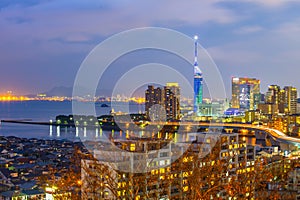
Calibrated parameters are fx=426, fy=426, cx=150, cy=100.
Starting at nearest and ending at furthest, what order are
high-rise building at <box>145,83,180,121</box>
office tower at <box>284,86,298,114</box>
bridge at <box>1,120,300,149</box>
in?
bridge at <box>1,120,300,149</box> < high-rise building at <box>145,83,180,121</box> < office tower at <box>284,86,298,114</box>

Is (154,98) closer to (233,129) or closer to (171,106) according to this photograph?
(171,106)

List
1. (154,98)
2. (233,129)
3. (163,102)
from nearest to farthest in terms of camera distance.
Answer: (163,102), (154,98), (233,129)

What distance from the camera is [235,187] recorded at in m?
1.89

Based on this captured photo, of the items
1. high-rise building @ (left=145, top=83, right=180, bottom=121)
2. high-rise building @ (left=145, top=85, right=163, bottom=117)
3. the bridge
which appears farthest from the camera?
high-rise building @ (left=145, top=85, right=163, bottom=117)

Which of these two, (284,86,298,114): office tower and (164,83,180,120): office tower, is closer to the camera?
(164,83,180,120): office tower

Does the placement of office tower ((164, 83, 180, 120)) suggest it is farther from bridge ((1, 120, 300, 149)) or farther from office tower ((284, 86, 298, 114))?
office tower ((284, 86, 298, 114))

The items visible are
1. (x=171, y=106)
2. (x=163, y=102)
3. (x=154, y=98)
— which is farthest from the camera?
(x=171, y=106)

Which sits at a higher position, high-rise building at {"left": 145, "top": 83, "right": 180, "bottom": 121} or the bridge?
high-rise building at {"left": 145, "top": 83, "right": 180, "bottom": 121}

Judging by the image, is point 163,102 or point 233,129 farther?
point 233,129

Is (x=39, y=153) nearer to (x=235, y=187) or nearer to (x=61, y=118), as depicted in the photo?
(x=235, y=187)

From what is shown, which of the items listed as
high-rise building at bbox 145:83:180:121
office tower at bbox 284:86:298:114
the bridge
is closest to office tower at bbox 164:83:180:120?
high-rise building at bbox 145:83:180:121

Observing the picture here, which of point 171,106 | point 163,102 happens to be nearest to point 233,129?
point 171,106

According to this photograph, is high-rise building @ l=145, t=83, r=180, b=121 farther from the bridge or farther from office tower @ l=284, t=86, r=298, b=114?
office tower @ l=284, t=86, r=298, b=114

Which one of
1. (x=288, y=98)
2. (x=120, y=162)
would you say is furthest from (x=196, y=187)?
(x=288, y=98)
